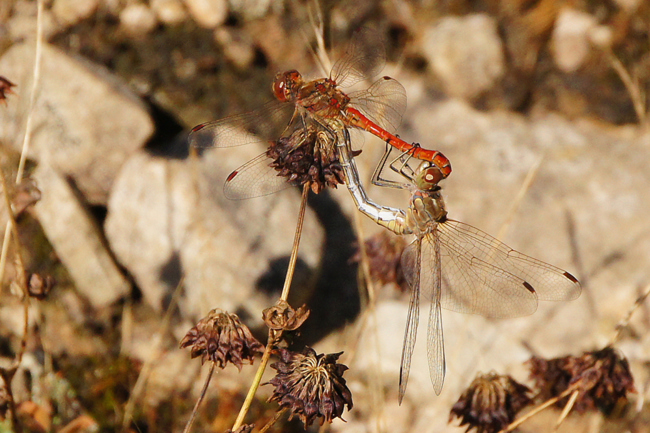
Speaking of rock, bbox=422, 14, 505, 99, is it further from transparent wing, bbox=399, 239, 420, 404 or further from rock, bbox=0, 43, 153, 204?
transparent wing, bbox=399, 239, 420, 404

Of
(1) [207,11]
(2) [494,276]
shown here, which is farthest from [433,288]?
(1) [207,11]

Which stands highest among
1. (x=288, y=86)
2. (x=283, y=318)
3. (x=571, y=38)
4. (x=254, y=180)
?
(x=571, y=38)

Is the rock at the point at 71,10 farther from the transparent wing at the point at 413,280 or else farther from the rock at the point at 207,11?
the transparent wing at the point at 413,280

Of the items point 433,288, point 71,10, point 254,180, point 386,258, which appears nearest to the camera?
point 254,180

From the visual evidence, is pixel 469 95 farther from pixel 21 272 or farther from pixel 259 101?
pixel 21 272

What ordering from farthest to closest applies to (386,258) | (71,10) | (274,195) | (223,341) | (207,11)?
(207,11), (71,10), (274,195), (386,258), (223,341)

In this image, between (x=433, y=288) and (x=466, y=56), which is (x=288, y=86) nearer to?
(x=433, y=288)

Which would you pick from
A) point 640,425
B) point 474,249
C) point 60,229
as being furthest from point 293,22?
point 640,425
